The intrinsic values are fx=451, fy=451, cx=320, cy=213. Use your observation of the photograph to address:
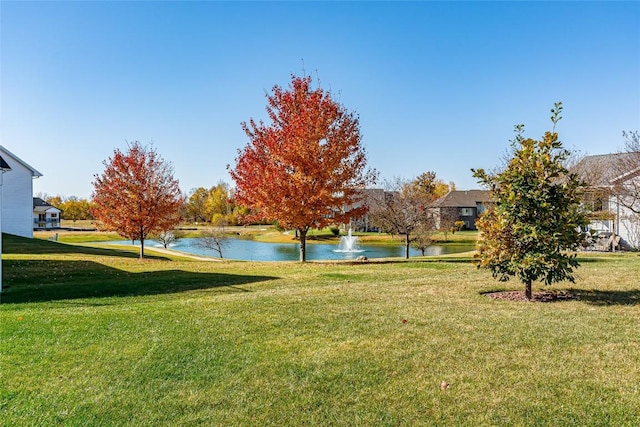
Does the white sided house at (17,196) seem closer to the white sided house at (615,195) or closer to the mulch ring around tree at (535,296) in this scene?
the mulch ring around tree at (535,296)

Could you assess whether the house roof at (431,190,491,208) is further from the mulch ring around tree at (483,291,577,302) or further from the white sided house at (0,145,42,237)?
the mulch ring around tree at (483,291,577,302)

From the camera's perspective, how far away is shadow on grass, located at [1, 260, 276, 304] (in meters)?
9.81

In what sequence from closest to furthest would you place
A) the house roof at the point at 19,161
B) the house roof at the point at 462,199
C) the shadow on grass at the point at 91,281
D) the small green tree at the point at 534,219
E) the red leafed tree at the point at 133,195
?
the small green tree at the point at 534,219 < the shadow on grass at the point at 91,281 < the red leafed tree at the point at 133,195 < the house roof at the point at 19,161 < the house roof at the point at 462,199

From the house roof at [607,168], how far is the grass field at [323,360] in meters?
15.4

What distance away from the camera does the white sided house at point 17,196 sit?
28.8m

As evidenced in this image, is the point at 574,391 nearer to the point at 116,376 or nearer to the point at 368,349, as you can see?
the point at 368,349

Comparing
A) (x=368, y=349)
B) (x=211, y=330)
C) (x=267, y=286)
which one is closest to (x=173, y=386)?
(x=211, y=330)

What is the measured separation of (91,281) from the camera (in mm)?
11945

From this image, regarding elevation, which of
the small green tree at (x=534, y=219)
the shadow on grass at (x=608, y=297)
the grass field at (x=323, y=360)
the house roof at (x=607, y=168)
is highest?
the house roof at (x=607, y=168)

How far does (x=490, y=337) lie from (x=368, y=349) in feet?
5.47

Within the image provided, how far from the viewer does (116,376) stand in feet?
15.6

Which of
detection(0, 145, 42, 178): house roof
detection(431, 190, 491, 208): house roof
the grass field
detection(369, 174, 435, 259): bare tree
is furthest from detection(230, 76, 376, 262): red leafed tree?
detection(431, 190, 491, 208): house roof

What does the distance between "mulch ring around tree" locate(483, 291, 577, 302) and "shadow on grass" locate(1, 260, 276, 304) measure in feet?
18.1

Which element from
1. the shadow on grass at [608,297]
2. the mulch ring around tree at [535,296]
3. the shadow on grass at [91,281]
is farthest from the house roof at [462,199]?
the mulch ring around tree at [535,296]
